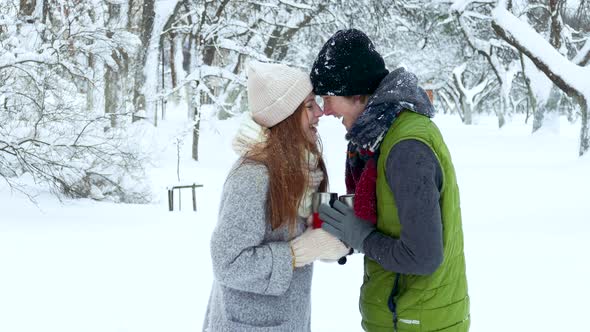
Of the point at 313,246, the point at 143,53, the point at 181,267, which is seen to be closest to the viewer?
the point at 313,246

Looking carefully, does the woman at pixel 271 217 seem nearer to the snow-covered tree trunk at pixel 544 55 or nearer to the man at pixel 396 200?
the man at pixel 396 200

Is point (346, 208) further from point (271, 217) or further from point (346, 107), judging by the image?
point (346, 107)

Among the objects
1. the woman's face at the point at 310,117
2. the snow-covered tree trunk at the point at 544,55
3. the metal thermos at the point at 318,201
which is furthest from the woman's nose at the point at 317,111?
the snow-covered tree trunk at the point at 544,55

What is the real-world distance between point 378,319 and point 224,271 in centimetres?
59

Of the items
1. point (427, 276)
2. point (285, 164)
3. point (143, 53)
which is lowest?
point (427, 276)

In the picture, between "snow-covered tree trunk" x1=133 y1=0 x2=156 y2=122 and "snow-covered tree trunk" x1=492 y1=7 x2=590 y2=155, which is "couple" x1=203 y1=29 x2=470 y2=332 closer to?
"snow-covered tree trunk" x1=492 y1=7 x2=590 y2=155

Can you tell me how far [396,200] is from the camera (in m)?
2.23

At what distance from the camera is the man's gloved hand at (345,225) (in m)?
2.37

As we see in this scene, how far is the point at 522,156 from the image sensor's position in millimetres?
20688

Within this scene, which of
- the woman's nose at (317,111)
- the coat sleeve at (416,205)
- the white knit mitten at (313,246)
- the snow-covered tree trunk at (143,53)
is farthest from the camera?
the snow-covered tree trunk at (143,53)

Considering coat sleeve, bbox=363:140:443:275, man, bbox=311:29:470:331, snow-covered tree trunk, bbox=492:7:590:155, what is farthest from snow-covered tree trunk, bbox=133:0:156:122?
coat sleeve, bbox=363:140:443:275

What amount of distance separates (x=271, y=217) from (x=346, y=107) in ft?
1.69

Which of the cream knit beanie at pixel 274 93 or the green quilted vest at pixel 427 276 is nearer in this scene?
the green quilted vest at pixel 427 276

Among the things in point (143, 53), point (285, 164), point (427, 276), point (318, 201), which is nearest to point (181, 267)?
point (318, 201)
